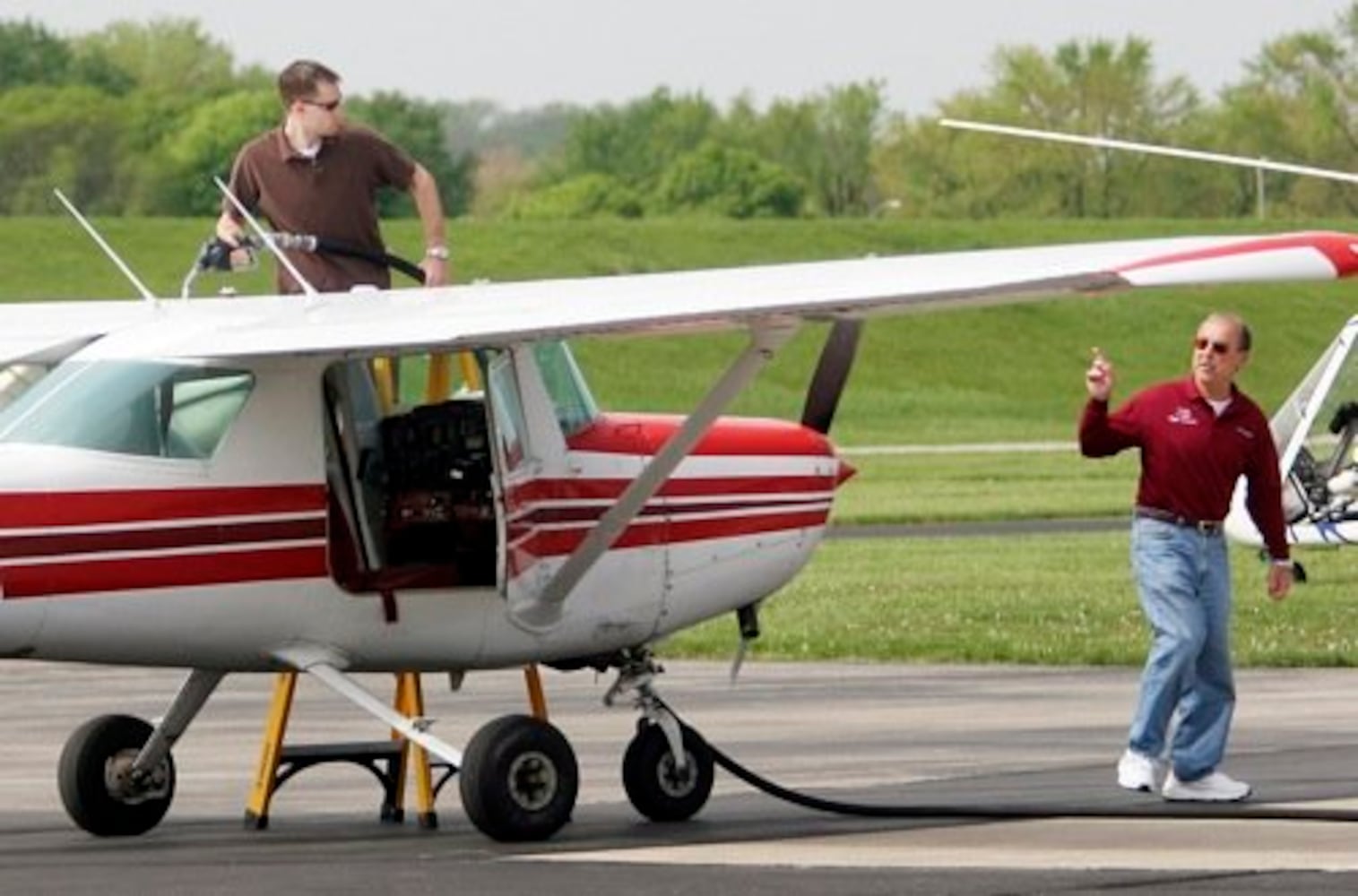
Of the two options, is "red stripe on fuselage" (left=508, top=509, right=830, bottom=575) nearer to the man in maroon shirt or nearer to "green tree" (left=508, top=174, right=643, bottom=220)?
the man in maroon shirt

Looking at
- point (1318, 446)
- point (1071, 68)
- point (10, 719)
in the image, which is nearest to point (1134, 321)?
point (1071, 68)

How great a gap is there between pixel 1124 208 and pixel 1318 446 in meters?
92.9

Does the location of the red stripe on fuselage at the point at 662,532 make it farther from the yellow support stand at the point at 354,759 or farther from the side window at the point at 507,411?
the yellow support stand at the point at 354,759

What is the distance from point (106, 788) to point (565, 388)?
222 cm

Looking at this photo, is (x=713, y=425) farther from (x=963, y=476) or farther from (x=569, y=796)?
(x=963, y=476)

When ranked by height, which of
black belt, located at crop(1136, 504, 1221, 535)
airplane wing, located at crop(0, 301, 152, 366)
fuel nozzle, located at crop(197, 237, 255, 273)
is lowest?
black belt, located at crop(1136, 504, 1221, 535)

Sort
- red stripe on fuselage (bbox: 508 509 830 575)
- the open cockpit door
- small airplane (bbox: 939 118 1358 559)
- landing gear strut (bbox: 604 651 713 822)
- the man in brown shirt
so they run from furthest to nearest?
small airplane (bbox: 939 118 1358 559) → the man in brown shirt → landing gear strut (bbox: 604 651 713 822) → red stripe on fuselage (bbox: 508 509 830 575) → the open cockpit door

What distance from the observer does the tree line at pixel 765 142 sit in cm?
11506

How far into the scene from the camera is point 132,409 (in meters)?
14.2

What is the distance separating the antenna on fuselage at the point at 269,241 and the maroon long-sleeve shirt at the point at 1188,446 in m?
2.87

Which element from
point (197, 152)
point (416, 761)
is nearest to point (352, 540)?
point (416, 761)

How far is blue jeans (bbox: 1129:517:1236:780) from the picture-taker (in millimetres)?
15273

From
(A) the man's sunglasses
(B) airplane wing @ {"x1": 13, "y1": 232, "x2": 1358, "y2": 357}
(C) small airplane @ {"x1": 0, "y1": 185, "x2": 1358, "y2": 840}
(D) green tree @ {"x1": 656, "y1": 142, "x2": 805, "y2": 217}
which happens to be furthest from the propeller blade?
(D) green tree @ {"x1": 656, "y1": 142, "x2": 805, "y2": 217}

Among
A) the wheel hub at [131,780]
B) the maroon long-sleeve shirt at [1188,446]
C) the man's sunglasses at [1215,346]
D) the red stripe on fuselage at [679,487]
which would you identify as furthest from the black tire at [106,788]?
the man's sunglasses at [1215,346]
